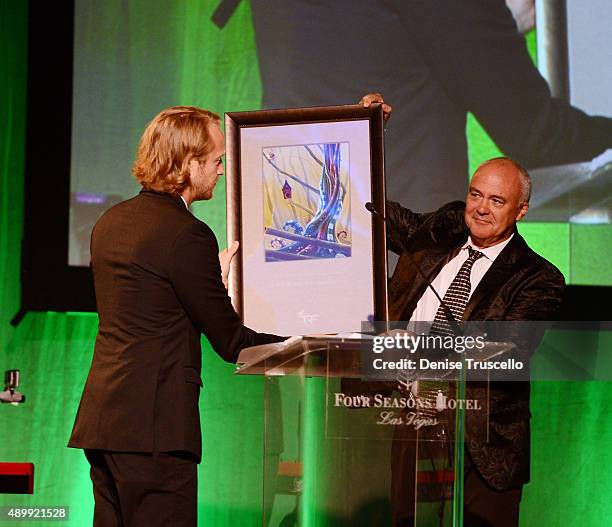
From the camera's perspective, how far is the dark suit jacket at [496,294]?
9.40 ft

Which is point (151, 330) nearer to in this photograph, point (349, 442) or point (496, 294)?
point (349, 442)

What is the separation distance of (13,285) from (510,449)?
7.69 ft

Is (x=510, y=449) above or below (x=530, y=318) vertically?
below

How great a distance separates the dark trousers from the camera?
6.50ft

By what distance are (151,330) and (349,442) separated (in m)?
0.54

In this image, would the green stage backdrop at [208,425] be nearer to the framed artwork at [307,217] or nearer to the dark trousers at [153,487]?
the framed artwork at [307,217]

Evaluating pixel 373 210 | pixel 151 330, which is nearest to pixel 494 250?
pixel 373 210

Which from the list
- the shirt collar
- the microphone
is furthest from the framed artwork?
the shirt collar

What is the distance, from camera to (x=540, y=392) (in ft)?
13.6

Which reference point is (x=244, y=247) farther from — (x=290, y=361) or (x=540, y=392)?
(x=540, y=392)

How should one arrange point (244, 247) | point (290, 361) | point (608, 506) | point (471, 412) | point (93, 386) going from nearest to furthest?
point (93, 386) < point (290, 361) < point (471, 412) < point (244, 247) < point (608, 506)

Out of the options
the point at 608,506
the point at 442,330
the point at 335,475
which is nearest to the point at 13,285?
A: the point at 442,330

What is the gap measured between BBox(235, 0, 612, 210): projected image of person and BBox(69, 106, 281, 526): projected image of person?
2029mm

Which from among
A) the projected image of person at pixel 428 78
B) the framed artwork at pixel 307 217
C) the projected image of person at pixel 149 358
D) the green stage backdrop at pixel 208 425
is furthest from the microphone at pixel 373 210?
the green stage backdrop at pixel 208 425
